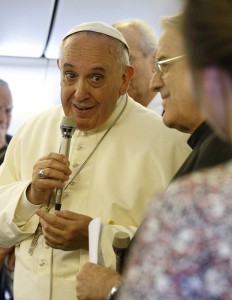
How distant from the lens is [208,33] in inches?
26.0

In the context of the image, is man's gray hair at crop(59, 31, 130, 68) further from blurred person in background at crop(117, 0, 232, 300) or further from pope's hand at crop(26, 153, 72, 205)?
blurred person in background at crop(117, 0, 232, 300)

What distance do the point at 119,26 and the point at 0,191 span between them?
Answer: 135 centimetres

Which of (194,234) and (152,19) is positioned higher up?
(194,234)

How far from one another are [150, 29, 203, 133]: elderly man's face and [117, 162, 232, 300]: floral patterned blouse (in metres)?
0.92

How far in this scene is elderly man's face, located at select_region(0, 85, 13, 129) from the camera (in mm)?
3656

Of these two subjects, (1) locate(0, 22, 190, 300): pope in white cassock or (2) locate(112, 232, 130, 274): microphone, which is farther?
(1) locate(0, 22, 190, 300): pope in white cassock

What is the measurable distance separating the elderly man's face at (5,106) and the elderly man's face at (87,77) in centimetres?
186

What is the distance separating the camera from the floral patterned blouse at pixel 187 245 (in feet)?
2.04

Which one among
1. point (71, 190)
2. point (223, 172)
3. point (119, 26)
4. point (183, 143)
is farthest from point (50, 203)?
point (119, 26)

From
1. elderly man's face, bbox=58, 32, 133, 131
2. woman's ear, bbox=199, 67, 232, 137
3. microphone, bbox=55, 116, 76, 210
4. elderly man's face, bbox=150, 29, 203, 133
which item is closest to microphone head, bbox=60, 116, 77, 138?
microphone, bbox=55, 116, 76, 210

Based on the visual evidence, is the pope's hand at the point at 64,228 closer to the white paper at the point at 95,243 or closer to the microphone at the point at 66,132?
the microphone at the point at 66,132

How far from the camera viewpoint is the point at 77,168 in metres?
1.89

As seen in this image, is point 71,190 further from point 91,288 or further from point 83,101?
point 91,288

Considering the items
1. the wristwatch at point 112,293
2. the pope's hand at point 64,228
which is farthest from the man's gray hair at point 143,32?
the wristwatch at point 112,293
